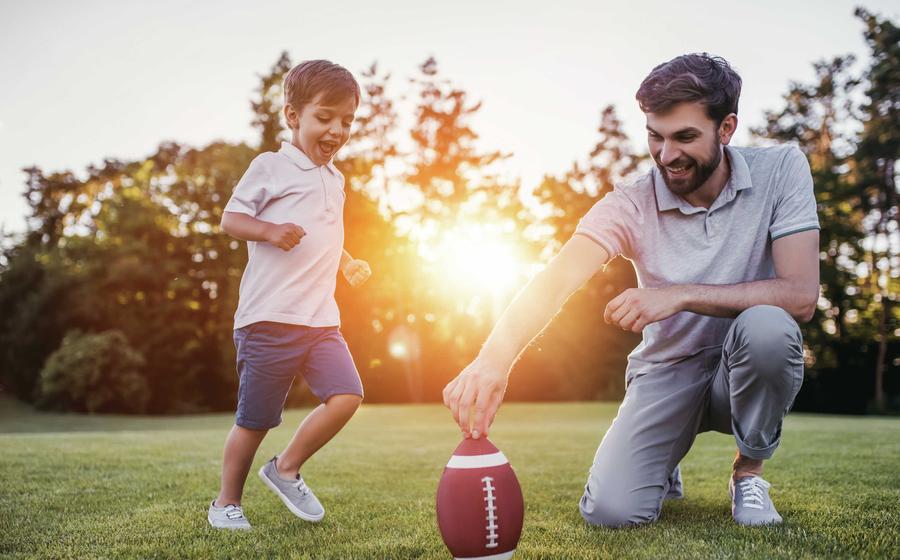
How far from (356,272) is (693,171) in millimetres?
1808

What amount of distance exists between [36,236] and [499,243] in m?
21.9

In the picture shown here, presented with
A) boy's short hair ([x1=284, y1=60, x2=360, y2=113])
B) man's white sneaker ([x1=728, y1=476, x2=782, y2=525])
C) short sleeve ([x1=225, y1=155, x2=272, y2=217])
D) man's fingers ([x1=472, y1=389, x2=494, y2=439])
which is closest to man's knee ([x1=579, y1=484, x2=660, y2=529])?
man's white sneaker ([x1=728, y1=476, x2=782, y2=525])

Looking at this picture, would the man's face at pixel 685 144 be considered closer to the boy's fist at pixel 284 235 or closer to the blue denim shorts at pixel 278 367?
the boy's fist at pixel 284 235

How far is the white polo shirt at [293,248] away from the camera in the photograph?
3453mm

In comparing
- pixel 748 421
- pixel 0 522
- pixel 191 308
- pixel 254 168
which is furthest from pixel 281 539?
pixel 191 308

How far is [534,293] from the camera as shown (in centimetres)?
259

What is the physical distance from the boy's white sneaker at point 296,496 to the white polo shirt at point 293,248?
0.76 meters

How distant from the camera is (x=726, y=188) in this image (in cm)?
328

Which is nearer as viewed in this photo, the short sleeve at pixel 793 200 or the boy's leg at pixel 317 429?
the short sleeve at pixel 793 200

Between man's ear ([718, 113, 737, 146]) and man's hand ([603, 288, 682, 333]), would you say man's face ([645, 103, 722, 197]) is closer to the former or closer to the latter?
man's ear ([718, 113, 737, 146])

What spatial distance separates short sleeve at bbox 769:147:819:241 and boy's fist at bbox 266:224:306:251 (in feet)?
6.99

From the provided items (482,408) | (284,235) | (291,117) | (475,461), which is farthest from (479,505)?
(291,117)

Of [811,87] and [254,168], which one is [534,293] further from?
[811,87]

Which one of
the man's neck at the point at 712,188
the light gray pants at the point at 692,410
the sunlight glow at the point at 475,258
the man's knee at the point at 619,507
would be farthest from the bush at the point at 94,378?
the man's neck at the point at 712,188
